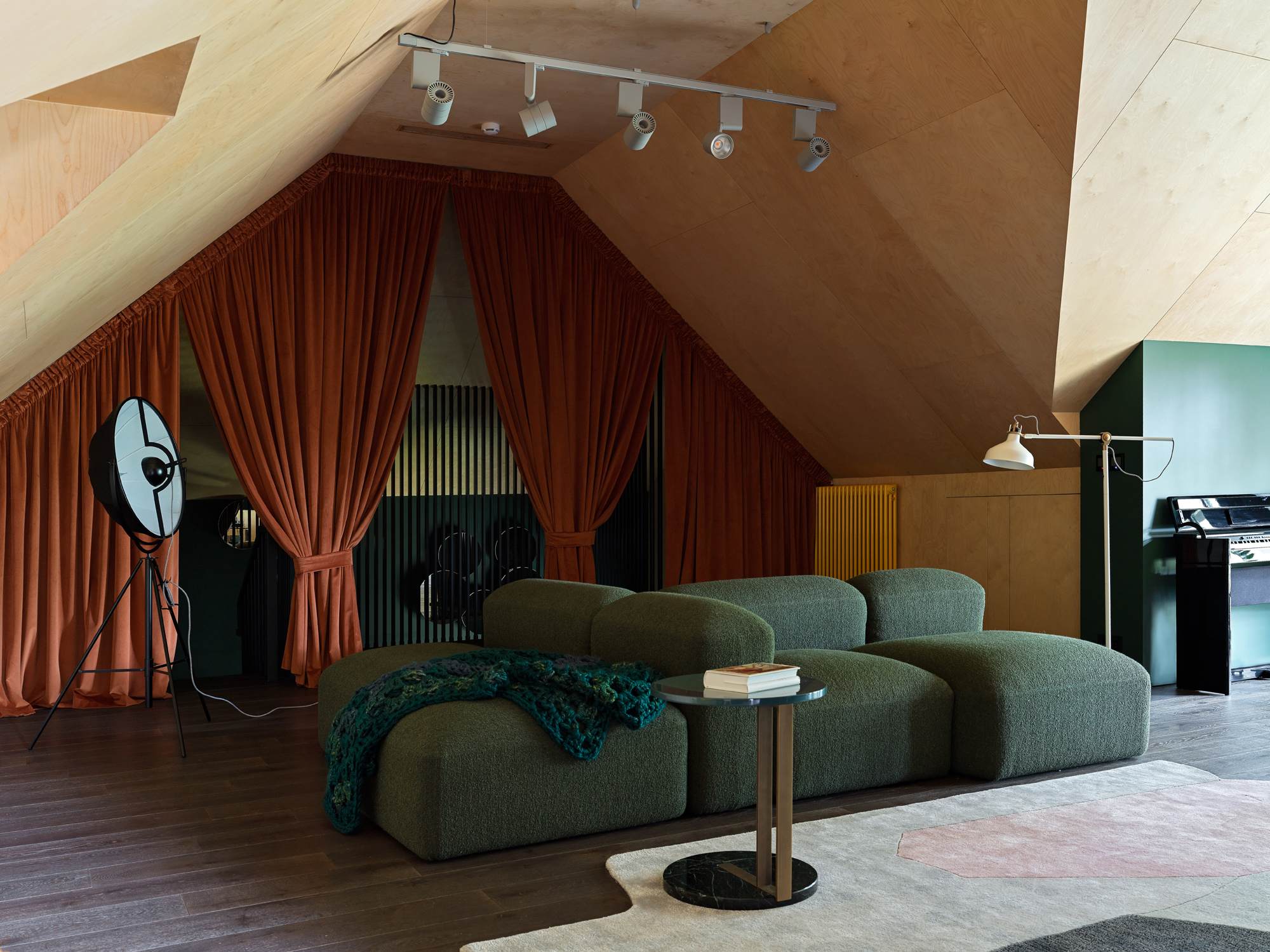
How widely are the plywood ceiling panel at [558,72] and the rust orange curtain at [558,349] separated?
44cm

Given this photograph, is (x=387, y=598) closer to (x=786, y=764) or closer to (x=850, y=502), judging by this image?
(x=850, y=502)

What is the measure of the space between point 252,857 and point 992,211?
13.3 ft

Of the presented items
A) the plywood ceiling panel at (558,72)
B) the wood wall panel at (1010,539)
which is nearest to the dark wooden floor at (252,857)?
the wood wall panel at (1010,539)

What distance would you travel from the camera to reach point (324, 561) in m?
6.32

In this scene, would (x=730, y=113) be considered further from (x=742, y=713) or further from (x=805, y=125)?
(x=742, y=713)

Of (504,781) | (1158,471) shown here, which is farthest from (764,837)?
(1158,471)

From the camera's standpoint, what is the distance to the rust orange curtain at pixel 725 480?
7656 mm

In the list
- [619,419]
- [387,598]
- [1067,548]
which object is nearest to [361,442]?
[387,598]

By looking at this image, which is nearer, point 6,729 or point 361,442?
point 6,729

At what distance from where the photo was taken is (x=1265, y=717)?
496 cm

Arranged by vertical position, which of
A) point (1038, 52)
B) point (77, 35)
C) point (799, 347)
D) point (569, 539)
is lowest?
point (569, 539)

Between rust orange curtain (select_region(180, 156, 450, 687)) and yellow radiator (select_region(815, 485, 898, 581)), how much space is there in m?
3.10

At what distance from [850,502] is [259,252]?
422 centimetres

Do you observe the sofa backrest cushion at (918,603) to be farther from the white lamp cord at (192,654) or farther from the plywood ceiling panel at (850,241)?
the white lamp cord at (192,654)
